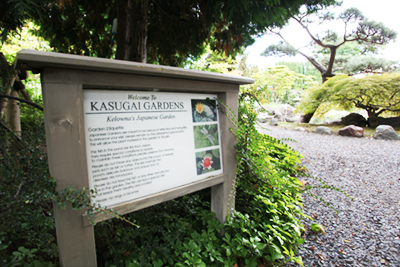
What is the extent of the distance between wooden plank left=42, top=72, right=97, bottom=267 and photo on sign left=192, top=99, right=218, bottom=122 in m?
0.71

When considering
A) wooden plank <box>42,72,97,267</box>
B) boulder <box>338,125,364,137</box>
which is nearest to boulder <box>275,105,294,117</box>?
boulder <box>338,125,364,137</box>

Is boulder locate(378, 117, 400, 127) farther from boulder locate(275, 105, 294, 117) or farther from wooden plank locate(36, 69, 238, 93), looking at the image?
wooden plank locate(36, 69, 238, 93)

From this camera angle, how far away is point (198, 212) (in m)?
1.83

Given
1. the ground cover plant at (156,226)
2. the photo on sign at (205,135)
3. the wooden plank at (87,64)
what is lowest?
the ground cover plant at (156,226)

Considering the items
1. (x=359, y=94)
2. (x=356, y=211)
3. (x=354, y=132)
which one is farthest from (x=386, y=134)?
(x=356, y=211)

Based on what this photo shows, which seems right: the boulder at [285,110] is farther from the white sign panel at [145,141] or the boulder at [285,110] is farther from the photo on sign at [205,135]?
the white sign panel at [145,141]

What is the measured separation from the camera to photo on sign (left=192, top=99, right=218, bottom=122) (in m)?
1.49

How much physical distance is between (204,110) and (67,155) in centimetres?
89

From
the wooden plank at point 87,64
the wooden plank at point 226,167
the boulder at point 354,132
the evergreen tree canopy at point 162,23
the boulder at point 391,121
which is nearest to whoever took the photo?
the wooden plank at point 87,64

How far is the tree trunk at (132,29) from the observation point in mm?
2533

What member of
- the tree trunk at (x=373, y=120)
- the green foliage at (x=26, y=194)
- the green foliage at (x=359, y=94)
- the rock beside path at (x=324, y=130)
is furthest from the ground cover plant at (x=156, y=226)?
the tree trunk at (x=373, y=120)

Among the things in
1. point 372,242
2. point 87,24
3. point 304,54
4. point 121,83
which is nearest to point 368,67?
point 304,54

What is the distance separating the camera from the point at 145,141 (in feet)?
4.01

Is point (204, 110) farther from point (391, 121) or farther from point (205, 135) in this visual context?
point (391, 121)
